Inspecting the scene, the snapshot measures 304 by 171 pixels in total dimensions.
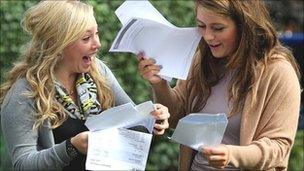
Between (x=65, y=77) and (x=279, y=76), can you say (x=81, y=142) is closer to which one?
(x=65, y=77)

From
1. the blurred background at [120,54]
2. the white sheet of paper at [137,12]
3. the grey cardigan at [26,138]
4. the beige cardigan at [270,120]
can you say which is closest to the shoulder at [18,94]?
the grey cardigan at [26,138]

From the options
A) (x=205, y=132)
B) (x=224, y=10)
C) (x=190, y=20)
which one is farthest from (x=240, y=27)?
(x=190, y=20)

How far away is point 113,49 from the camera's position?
11.2 ft

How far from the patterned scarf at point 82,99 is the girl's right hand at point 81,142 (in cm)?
24

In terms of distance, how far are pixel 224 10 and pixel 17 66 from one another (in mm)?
910

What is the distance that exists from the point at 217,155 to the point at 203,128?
118mm

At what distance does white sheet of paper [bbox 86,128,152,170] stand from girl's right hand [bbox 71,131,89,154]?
31 millimetres

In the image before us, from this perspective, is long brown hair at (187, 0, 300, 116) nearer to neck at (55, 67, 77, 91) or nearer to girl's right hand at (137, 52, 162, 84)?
girl's right hand at (137, 52, 162, 84)

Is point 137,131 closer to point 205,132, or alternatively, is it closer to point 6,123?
point 205,132

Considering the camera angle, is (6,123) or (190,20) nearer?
(6,123)

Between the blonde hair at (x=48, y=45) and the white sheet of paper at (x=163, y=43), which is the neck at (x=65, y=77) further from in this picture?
the white sheet of paper at (x=163, y=43)

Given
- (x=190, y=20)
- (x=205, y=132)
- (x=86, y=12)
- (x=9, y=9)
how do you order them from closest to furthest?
(x=205, y=132) → (x=86, y=12) → (x=9, y=9) → (x=190, y=20)

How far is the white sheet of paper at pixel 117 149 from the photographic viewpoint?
2996mm

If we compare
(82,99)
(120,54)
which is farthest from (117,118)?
(120,54)
